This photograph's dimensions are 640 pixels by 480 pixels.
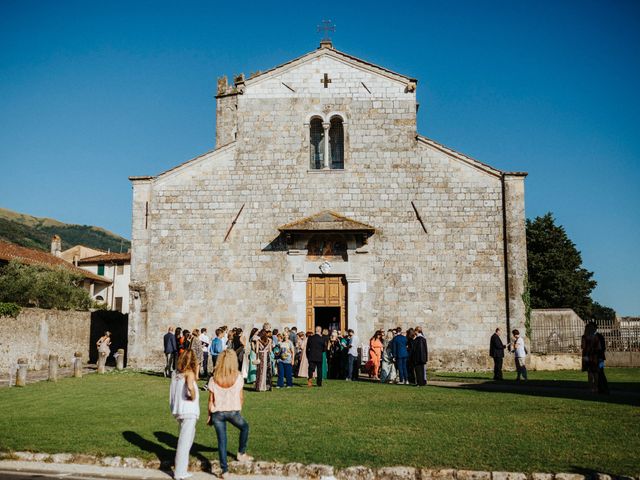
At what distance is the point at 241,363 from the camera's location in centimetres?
1734

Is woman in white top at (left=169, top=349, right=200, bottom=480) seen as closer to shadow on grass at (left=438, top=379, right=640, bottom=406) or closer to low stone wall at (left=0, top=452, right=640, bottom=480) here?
low stone wall at (left=0, top=452, right=640, bottom=480)

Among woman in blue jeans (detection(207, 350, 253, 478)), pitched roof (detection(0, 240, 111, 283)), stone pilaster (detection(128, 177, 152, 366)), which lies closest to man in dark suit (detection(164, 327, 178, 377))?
stone pilaster (detection(128, 177, 152, 366))

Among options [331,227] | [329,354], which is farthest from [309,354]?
[331,227]

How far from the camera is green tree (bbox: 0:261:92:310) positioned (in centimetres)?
3597

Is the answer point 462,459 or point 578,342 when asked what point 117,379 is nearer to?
point 462,459

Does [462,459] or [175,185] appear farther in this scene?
[175,185]

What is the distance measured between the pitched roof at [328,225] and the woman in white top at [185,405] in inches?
579

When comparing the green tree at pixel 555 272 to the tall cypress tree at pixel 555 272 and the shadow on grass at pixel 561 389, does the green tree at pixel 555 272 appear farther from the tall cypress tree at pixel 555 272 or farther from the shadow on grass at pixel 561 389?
the shadow on grass at pixel 561 389

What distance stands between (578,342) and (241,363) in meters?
16.9

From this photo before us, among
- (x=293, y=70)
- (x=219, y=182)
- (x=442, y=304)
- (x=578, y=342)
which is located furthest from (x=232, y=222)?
(x=578, y=342)

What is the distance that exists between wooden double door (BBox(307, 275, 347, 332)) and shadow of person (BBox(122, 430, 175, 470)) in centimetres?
A: 1384

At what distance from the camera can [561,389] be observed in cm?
1675

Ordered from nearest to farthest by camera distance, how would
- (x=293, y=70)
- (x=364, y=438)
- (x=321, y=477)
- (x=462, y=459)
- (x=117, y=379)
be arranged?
(x=321, y=477) < (x=462, y=459) < (x=364, y=438) < (x=117, y=379) < (x=293, y=70)

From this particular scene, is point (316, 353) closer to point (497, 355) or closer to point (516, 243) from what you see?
point (497, 355)
